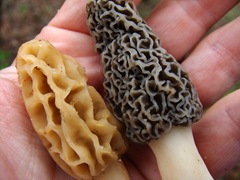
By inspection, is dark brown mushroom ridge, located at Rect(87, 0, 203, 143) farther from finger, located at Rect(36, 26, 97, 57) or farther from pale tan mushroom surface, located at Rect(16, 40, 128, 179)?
finger, located at Rect(36, 26, 97, 57)

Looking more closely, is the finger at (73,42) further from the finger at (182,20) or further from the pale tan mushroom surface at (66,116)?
the finger at (182,20)

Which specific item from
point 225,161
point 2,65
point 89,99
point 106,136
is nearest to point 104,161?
point 106,136

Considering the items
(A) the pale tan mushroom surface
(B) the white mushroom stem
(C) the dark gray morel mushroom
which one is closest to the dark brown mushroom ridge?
(C) the dark gray morel mushroom

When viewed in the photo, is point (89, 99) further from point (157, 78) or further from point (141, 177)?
point (141, 177)

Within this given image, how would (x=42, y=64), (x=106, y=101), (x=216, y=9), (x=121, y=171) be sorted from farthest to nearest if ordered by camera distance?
1. (x=216, y=9)
2. (x=106, y=101)
3. (x=121, y=171)
4. (x=42, y=64)

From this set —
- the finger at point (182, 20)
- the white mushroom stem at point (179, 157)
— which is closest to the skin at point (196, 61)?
the finger at point (182, 20)

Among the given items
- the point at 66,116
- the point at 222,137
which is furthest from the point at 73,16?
the point at 222,137

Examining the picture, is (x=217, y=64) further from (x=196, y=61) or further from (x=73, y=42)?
(x=73, y=42)
